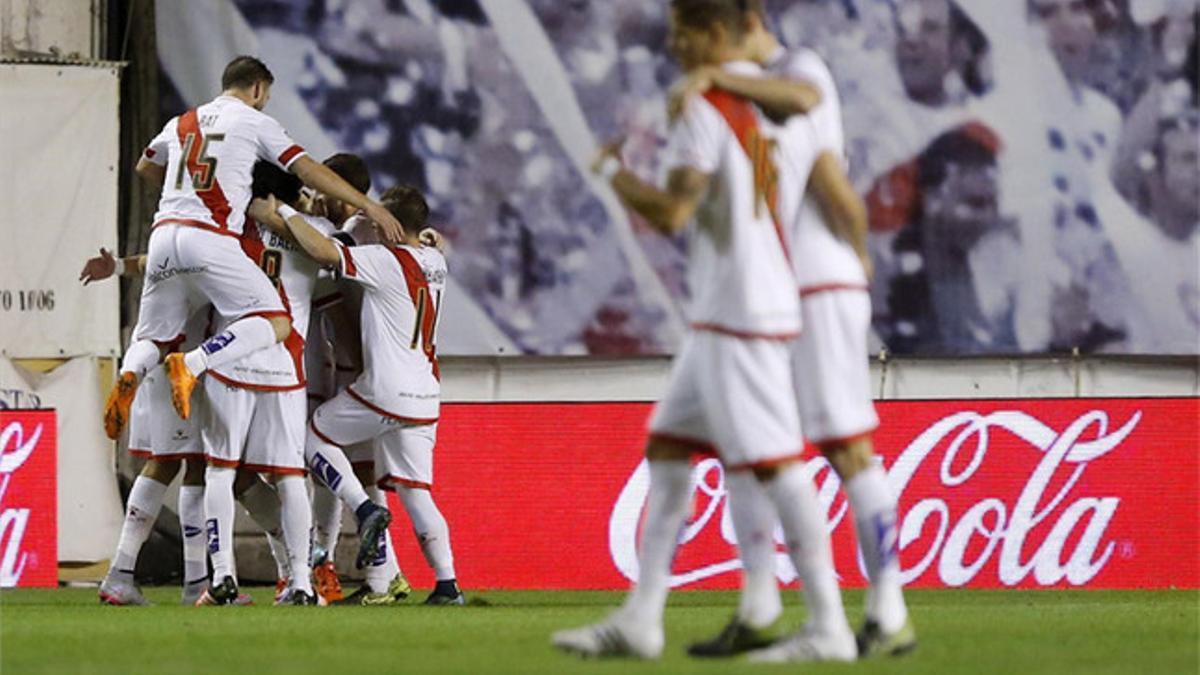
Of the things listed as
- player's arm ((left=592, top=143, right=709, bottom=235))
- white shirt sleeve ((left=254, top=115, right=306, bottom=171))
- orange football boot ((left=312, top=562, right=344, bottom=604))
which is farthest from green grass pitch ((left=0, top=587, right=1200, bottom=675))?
white shirt sleeve ((left=254, top=115, right=306, bottom=171))

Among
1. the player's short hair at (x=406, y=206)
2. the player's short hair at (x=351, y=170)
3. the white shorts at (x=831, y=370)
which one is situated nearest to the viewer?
the white shorts at (x=831, y=370)

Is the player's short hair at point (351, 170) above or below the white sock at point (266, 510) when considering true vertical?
above

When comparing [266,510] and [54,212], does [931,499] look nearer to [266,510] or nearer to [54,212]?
[266,510]

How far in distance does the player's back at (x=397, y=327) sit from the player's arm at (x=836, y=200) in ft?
12.9

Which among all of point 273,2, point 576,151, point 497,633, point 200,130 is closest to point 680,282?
point 576,151

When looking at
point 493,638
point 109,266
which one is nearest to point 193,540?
point 109,266

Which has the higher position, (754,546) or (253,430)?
(754,546)

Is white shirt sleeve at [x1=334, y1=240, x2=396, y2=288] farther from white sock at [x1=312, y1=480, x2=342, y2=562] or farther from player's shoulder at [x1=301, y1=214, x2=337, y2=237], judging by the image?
white sock at [x1=312, y1=480, x2=342, y2=562]

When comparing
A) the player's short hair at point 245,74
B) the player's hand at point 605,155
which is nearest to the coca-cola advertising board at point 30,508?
the player's short hair at point 245,74

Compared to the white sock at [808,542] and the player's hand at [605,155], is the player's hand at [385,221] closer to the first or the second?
the player's hand at [605,155]

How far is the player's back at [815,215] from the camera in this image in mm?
6379

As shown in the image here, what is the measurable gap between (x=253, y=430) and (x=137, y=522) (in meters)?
0.61

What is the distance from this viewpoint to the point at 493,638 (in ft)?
23.4

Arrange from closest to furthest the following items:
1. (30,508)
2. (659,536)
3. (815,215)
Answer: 1. (659,536)
2. (815,215)
3. (30,508)
